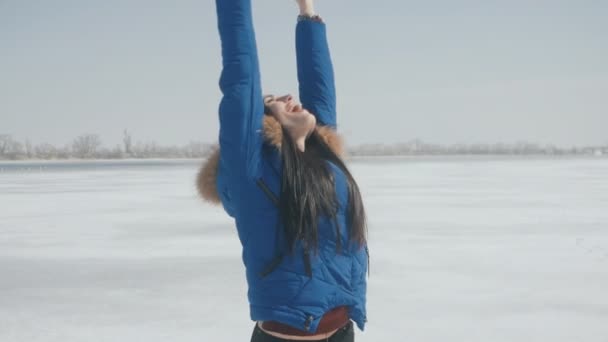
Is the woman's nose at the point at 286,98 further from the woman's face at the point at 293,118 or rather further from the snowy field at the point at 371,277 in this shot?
the snowy field at the point at 371,277

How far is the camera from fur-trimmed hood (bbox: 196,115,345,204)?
1429 mm

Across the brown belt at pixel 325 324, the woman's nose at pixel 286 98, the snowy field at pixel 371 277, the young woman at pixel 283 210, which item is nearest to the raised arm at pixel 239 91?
the young woman at pixel 283 210

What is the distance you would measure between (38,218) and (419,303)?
26.7ft

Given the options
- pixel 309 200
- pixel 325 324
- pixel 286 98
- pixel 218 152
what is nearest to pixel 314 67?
pixel 286 98

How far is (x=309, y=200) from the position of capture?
1.39m

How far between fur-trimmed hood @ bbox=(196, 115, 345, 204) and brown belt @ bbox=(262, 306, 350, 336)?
0.36 meters

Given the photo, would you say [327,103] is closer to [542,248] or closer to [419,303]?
[419,303]

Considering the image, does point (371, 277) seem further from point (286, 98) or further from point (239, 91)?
point (239, 91)

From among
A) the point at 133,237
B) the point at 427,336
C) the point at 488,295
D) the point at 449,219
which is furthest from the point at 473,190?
the point at 427,336

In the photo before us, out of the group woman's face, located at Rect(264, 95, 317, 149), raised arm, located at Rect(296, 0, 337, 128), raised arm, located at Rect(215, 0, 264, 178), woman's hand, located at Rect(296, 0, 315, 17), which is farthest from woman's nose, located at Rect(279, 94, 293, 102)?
woman's hand, located at Rect(296, 0, 315, 17)

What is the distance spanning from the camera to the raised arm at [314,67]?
1868mm

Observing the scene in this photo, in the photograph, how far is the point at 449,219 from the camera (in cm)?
973

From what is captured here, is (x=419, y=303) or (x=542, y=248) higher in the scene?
(x=419, y=303)

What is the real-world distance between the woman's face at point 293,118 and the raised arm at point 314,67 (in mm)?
336
